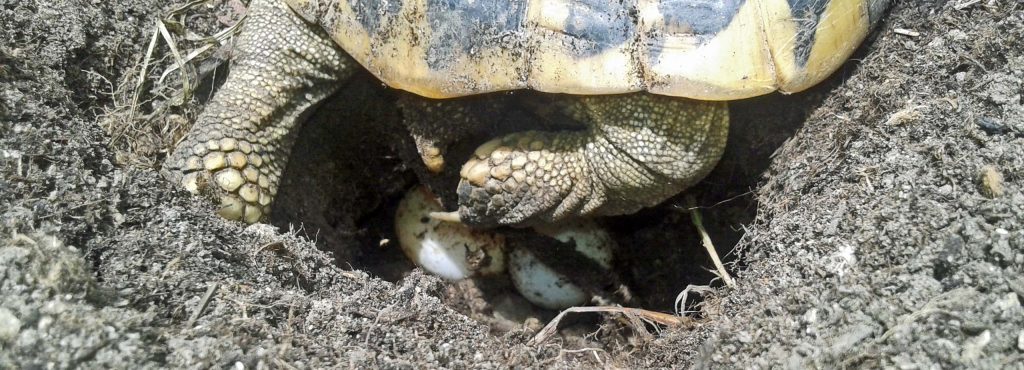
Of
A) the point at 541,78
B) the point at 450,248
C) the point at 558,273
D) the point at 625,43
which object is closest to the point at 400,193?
the point at 450,248

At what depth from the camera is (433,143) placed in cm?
197

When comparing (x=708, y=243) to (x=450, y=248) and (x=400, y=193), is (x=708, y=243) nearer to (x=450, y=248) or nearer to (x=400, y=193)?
(x=450, y=248)

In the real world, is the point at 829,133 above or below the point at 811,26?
below

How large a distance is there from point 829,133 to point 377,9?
3.99ft

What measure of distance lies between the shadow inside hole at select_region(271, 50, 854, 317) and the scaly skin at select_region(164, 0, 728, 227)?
15cm

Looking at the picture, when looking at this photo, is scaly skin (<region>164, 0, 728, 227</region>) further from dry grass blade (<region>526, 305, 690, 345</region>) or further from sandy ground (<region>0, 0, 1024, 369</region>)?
dry grass blade (<region>526, 305, 690, 345</region>)

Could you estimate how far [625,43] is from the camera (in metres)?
1.55

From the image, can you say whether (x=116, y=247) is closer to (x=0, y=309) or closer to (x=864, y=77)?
(x=0, y=309)

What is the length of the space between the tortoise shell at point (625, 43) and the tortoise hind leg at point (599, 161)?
129 mm

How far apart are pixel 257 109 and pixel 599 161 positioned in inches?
39.1

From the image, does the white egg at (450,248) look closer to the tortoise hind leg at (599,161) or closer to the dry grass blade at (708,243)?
the tortoise hind leg at (599,161)

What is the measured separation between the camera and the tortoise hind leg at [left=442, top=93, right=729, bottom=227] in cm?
170

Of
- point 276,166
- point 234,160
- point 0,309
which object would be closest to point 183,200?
point 234,160

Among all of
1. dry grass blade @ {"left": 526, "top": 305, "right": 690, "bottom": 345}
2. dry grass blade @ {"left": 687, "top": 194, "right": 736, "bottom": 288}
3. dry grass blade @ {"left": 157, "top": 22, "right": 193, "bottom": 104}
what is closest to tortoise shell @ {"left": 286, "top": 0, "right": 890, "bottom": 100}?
dry grass blade @ {"left": 687, "top": 194, "right": 736, "bottom": 288}
